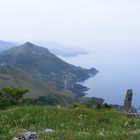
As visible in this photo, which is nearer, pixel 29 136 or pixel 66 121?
pixel 29 136

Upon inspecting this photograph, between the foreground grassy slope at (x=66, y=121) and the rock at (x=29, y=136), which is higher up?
the foreground grassy slope at (x=66, y=121)

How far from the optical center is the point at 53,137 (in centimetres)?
1753

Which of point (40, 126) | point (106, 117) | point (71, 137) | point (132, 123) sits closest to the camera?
point (71, 137)

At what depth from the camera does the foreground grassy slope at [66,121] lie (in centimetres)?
2202

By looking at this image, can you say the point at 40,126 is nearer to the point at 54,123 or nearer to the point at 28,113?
the point at 54,123

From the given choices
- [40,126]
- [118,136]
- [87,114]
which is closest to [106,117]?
[87,114]

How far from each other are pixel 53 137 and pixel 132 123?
8225mm

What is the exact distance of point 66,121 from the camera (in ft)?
81.5

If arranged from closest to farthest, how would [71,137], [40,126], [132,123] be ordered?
[71,137] → [40,126] → [132,123]

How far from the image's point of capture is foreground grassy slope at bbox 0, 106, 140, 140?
72.2ft

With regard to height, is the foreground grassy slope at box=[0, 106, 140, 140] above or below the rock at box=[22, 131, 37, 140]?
above

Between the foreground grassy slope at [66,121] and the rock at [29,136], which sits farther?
the foreground grassy slope at [66,121]

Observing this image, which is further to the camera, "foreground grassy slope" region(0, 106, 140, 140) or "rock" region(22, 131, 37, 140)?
"foreground grassy slope" region(0, 106, 140, 140)

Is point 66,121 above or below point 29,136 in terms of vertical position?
above
